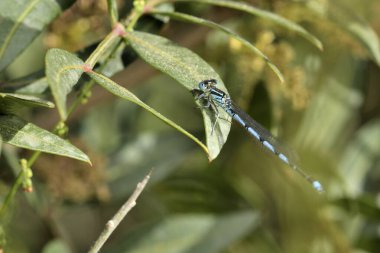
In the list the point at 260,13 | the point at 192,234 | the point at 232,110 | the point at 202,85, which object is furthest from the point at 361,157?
the point at 202,85

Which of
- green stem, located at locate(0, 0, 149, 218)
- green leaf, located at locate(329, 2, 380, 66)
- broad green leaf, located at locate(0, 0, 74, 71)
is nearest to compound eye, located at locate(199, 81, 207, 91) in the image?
green stem, located at locate(0, 0, 149, 218)

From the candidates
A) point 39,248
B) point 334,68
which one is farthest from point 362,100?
point 39,248

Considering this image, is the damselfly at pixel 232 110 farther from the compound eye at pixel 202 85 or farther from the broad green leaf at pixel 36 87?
the broad green leaf at pixel 36 87

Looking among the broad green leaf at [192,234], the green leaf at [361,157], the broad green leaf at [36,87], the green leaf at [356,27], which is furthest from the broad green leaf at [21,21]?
the green leaf at [361,157]

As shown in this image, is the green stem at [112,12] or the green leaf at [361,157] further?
the green leaf at [361,157]

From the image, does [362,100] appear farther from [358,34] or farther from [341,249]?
[358,34]
